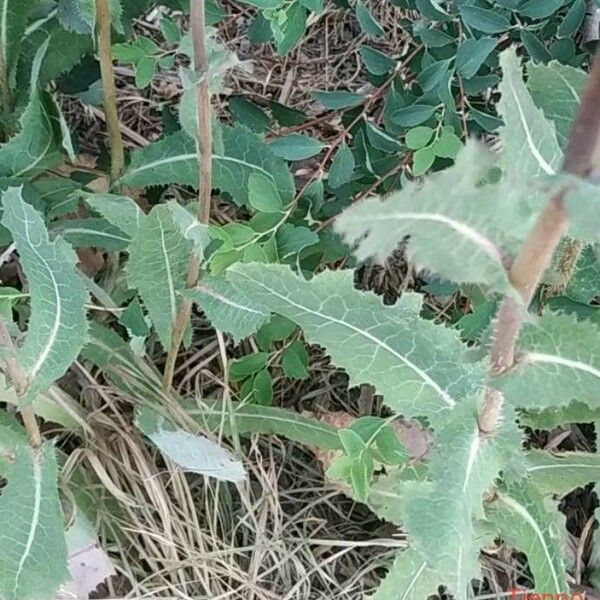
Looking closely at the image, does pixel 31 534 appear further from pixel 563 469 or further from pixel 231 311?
pixel 563 469

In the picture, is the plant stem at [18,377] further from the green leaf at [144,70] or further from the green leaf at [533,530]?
the green leaf at [533,530]

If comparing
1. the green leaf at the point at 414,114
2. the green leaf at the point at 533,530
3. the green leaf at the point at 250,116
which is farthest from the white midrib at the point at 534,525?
the green leaf at the point at 250,116

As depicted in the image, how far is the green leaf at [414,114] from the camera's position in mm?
762

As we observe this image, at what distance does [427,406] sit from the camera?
65cm

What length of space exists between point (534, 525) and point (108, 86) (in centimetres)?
49

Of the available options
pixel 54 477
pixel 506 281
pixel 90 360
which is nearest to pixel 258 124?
pixel 90 360

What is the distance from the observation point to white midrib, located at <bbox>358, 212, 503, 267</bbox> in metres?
0.35

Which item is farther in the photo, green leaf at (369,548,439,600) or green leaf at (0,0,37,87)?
green leaf at (0,0,37,87)

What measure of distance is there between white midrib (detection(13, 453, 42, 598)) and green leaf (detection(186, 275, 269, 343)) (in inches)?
6.9

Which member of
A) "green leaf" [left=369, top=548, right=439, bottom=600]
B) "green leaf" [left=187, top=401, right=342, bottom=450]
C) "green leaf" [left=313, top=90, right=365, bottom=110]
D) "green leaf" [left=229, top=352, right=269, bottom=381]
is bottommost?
"green leaf" [left=369, top=548, right=439, bottom=600]

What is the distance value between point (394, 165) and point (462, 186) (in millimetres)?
489

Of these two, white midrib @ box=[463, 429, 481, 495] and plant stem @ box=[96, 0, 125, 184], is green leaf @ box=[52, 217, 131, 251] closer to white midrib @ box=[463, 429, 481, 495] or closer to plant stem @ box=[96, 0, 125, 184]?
plant stem @ box=[96, 0, 125, 184]

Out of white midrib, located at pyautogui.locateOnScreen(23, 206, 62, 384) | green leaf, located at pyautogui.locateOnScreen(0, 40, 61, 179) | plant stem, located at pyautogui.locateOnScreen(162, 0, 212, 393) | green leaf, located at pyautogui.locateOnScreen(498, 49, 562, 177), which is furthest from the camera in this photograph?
green leaf, located at pyautogui.locateOnScreen(0, 40, 61, 179)

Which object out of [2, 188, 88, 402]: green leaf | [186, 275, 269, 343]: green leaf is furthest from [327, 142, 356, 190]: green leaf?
[2, 188, 88, 402]: green leaf
